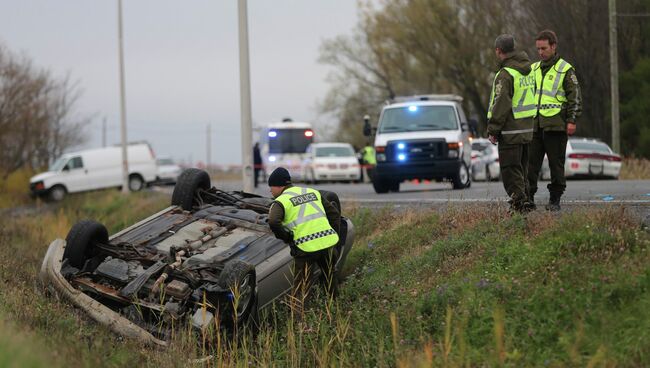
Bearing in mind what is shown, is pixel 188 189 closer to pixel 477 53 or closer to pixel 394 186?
pixel 394 186

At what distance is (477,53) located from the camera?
140ft

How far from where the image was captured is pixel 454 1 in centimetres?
4294

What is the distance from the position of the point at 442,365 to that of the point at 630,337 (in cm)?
129

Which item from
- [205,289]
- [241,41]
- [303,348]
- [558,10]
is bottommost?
[303,348]

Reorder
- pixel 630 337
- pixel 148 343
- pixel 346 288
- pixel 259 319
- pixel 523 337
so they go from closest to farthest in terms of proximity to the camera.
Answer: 1. pixel 630 337
2. pixel 523 337
3. pixel 148 343
4. pixel 259 319
5. pixel 346 288

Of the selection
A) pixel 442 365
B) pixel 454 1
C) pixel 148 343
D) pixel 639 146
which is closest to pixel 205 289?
pixel 148 343

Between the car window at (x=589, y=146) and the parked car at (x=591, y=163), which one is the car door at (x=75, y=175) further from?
the car window at (x=589, y=146)

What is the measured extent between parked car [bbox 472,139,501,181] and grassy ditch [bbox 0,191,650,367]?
18.4m

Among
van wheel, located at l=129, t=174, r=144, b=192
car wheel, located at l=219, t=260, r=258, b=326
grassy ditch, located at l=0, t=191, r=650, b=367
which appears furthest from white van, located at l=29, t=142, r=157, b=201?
car wheel, located at l=219, t=260, r=258, b=326

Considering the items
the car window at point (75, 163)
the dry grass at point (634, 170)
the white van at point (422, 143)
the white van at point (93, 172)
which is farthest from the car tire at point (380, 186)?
the car window at point (75, 163)

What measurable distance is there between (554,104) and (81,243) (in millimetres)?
5100

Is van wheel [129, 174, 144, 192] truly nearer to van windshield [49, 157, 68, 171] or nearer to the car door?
the car door

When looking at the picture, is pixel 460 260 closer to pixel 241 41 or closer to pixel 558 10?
pixel 241 41

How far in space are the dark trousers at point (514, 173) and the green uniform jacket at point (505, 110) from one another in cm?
9
